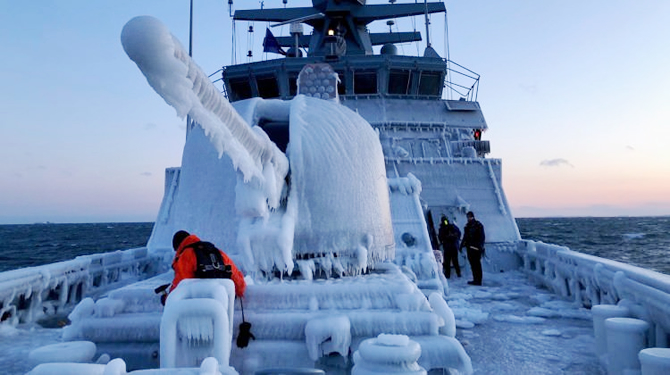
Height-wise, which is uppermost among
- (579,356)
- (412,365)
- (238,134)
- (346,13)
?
(346,13)

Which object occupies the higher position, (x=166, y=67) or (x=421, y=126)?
(x=421, y=126)

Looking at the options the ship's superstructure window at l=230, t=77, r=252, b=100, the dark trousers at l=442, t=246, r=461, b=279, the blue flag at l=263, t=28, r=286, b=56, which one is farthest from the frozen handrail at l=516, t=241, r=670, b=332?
the blue flag at l=263, t=28, r=286, b=56

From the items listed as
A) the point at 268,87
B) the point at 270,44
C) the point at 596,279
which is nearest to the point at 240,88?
the point at 268,87

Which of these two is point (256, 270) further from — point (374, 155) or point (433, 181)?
point (433, 181)

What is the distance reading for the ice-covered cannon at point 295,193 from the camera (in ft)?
17.2

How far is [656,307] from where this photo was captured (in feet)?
15.3

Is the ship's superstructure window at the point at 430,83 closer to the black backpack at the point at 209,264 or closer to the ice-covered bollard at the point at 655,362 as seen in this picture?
the black backpack at the point at 209,264

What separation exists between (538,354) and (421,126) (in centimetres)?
1424

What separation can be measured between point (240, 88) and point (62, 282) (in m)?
15.3

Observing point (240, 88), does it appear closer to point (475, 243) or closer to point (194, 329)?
point (475, 243)

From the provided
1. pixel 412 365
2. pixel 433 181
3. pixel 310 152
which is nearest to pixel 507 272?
pixel 433 181

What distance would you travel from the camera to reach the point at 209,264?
4430 millimetres

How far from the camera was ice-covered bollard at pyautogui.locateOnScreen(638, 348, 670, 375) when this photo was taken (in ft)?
10.8

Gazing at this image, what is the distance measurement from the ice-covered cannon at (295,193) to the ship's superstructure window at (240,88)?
49.8ft
